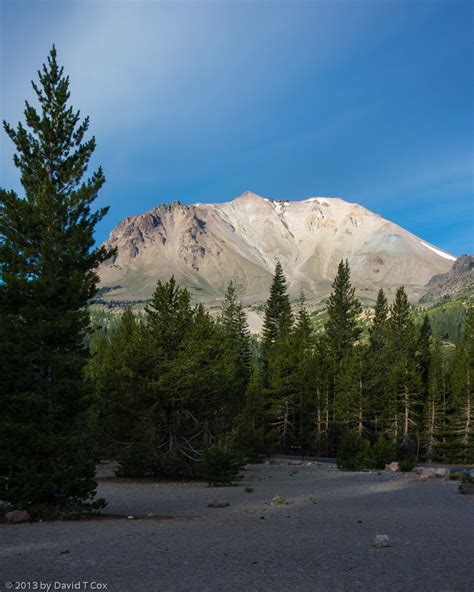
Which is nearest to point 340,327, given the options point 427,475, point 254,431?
point 254,431

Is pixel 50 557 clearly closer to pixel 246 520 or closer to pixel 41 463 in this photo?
pixel 41 463

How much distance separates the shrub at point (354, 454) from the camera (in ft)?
125

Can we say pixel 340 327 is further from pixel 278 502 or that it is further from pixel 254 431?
pixel 278 502

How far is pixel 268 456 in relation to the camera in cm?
4762

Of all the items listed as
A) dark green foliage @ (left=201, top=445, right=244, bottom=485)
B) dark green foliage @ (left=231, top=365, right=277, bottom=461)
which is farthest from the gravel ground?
dark green foliage @ (left=231, top=365, right=277, bottom=461)

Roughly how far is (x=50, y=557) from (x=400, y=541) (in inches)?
324

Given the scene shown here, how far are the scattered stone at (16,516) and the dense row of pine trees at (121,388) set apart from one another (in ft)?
1.85

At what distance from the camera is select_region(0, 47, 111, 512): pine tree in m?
14.4

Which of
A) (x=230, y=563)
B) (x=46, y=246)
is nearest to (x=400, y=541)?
(x=230, y=563)

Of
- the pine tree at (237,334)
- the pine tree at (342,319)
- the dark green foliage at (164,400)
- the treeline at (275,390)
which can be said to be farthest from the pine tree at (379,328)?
the dark green foliage at (164,400)

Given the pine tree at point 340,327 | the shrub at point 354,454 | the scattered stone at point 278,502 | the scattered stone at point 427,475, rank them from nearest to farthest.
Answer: the scattered stone at point 278,502 → the scattered stone at point 427,475 → the shrub at point 354,454 → the pine tree at point 340,327

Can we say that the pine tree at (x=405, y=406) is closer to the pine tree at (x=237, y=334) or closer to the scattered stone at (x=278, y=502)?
the pine tree at (x=237, y=334)

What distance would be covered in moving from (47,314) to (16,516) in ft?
19.7

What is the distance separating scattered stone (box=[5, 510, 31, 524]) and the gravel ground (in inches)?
21.0
